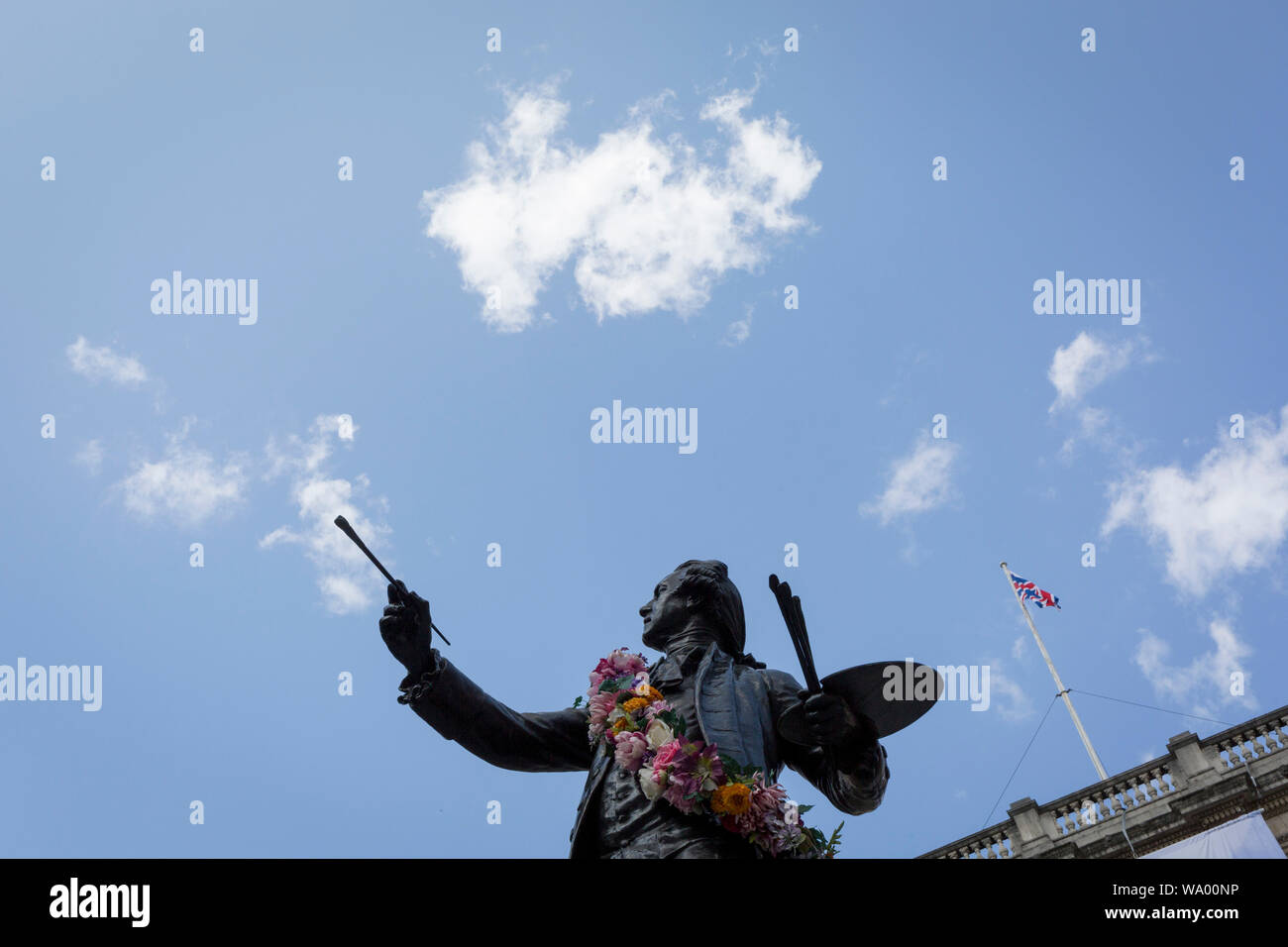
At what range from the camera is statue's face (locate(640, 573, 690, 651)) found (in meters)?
5.93

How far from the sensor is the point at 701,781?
14.7ft

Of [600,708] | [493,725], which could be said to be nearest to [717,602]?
[600,708]

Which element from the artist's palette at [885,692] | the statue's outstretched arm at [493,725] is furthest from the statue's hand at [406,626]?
the artist's palette at [885,692]

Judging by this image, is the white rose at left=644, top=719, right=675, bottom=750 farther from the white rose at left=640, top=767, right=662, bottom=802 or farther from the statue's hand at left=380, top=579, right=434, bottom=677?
the statue's hand at left=380, top=579, right=434, bottom=677

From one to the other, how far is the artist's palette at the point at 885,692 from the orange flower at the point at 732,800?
414 millimetres

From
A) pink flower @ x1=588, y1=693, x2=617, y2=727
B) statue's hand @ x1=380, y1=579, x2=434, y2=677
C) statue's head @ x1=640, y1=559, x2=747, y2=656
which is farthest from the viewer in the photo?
statue's head @ x1=640, y1=559, x2=747, y2=656

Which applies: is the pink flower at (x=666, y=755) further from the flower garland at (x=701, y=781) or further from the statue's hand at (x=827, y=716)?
the statue's hand at (x=827, y=716)

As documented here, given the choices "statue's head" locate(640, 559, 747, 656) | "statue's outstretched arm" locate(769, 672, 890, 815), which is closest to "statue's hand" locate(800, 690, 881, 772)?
"statue's outstretched arm" locate(769, 672, 890, 815)

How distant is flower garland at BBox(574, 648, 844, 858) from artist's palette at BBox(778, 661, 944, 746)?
37 cm

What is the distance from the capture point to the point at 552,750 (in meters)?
5.59

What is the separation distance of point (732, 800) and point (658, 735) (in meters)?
0.53

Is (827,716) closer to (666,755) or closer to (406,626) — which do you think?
(666,755)
